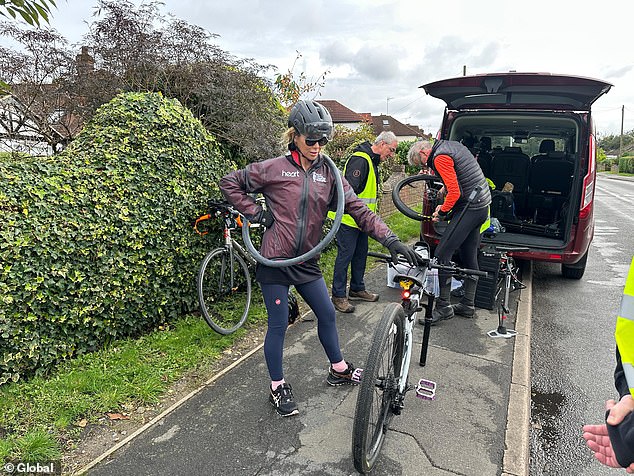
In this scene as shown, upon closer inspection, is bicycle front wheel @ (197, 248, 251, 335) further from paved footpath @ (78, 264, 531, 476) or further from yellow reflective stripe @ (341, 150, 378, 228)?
yellow reflective stripe @ (341, 150, 378, 228)

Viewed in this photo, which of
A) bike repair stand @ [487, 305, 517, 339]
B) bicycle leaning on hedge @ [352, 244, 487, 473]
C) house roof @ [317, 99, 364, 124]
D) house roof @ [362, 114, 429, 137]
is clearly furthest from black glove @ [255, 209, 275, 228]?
house roof @ [362, 114, 429, 137]

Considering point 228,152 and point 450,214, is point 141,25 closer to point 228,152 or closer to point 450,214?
point 228,152

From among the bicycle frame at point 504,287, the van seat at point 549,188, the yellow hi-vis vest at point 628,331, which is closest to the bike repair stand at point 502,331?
the bicycle frame at point 504,287

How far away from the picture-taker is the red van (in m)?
4.41

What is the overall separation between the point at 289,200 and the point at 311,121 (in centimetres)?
49

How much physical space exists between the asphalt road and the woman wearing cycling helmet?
1.49m

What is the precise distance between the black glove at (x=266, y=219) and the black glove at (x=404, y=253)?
0.75 m

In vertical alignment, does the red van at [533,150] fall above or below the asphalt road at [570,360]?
above

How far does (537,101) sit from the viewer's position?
474 centimetres

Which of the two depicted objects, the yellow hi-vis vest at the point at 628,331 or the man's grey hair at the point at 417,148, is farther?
the man's grey hair at the point at 417,148

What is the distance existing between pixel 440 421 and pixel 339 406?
66cm

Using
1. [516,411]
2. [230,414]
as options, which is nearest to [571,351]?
[516,411]

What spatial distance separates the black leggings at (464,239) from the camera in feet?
13.2

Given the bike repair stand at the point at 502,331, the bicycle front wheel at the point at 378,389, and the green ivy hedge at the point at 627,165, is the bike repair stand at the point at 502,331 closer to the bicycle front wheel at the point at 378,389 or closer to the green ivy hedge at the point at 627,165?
the bicycle front wheel at the point at 378,389
